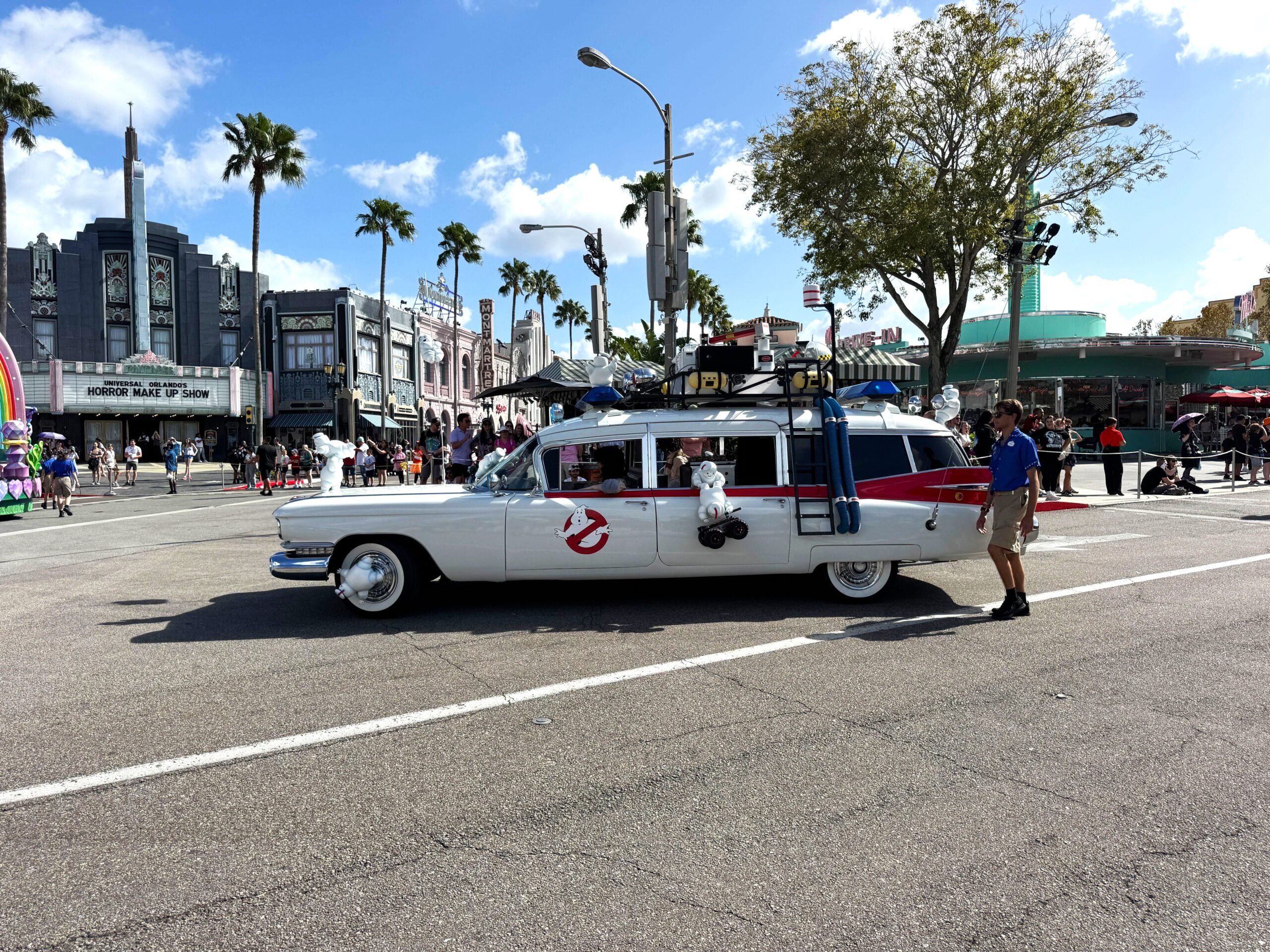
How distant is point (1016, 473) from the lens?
6.70 metres

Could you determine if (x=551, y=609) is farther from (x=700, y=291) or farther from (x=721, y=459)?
(x=700, y=291)

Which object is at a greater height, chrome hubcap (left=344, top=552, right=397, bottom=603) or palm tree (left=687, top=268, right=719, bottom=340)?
palm tree (left=687, top=268, right=719, bottom=340)

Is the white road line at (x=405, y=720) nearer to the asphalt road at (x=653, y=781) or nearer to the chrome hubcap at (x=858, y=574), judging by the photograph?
the asphalt road at (x=653, y=781)

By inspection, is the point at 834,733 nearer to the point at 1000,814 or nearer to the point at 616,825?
the point at 1000,814

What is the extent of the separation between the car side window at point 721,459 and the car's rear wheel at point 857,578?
0.98 metres

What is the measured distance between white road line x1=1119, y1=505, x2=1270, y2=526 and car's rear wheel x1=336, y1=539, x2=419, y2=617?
12621mm

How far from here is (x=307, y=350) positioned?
46.8m

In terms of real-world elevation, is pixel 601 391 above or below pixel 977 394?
below

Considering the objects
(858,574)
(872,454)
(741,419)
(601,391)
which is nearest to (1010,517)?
(872,454)

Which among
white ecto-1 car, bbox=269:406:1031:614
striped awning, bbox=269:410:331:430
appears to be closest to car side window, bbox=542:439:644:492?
white ecto-1 car, bbox=269:406:1031:614

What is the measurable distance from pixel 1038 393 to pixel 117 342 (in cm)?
4586

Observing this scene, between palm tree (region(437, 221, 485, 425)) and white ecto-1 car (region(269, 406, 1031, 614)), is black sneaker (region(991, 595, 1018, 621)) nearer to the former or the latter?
white ecto-1 car (region(269, 406, 1031, 614))

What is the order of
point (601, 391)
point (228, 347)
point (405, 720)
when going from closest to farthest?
point (405, 720), point (601, 391), point (228, 347)

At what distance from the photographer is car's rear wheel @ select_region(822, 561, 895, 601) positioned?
23.7ft
